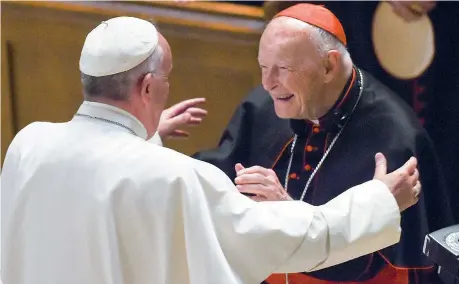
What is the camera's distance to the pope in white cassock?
1.72 meters

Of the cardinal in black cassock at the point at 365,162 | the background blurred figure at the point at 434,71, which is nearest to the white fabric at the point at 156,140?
the cardinal in black cassock at the point at 365,162

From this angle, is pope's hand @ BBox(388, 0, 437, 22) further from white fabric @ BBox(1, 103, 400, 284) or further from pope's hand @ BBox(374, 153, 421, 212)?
white fabric @ BBox(1, 103, 400, 284)

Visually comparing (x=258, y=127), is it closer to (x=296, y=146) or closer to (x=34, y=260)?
(x=296, y=146)

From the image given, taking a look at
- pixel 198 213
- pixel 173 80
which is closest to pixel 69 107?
pixel 173 80

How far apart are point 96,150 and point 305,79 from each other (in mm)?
612

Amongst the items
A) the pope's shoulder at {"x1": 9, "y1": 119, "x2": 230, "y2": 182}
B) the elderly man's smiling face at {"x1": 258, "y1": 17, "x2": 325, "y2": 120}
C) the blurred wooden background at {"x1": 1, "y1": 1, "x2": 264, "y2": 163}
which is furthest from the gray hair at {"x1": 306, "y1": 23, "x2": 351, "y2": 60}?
the blurred wooden background at {"x1": 1, "y1": 1, "x2": 264, "y2": 163}

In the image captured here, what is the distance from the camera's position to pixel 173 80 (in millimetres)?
2916

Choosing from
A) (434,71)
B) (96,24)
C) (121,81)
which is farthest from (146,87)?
(434,71)

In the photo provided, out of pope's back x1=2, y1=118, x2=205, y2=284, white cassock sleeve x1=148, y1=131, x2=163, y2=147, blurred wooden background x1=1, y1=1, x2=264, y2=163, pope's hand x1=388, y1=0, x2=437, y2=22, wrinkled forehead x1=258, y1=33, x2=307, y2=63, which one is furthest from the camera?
blurred wooden background x1=1, y1=1, x2=264, y2=163

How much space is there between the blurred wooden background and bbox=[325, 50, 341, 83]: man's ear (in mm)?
815

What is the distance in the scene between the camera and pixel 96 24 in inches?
112

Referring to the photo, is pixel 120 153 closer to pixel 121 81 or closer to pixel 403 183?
pixel 121 81

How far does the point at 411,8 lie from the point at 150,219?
133cm

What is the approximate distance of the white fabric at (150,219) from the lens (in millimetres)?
→ 1720
